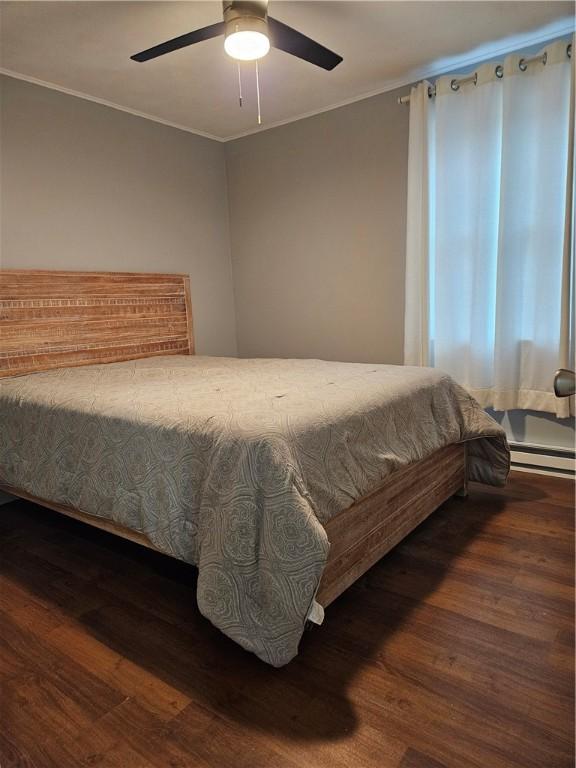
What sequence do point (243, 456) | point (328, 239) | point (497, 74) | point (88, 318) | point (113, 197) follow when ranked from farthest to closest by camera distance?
1. point (328, 239)
2. point (113, 197)
3. point (88, 318)
4. point (497, 74)
5. point (243, 456)

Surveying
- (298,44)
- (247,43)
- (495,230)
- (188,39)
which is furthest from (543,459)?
(188,39)

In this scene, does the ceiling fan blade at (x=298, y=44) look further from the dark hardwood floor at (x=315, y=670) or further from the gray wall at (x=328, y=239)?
the dark hardwood floor at (x=315, y=670)

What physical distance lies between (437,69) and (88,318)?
2.69 m

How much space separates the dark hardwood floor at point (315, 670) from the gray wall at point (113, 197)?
1999mm

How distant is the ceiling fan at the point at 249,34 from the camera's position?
1.98 meters

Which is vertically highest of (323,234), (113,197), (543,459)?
(113,197)

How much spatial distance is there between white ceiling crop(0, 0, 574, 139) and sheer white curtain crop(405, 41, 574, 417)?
0.24m

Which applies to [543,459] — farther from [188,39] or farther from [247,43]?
[188,39]

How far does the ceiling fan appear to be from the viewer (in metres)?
1.98

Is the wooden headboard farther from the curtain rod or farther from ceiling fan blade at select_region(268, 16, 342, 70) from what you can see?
the curtain rod

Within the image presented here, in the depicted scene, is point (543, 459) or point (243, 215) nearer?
point (543, 459)

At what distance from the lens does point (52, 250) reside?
3182 millimetres

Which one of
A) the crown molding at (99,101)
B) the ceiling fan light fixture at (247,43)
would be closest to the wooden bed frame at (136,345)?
the crown molding at (99,101)

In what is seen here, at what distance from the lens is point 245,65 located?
9.79ft
